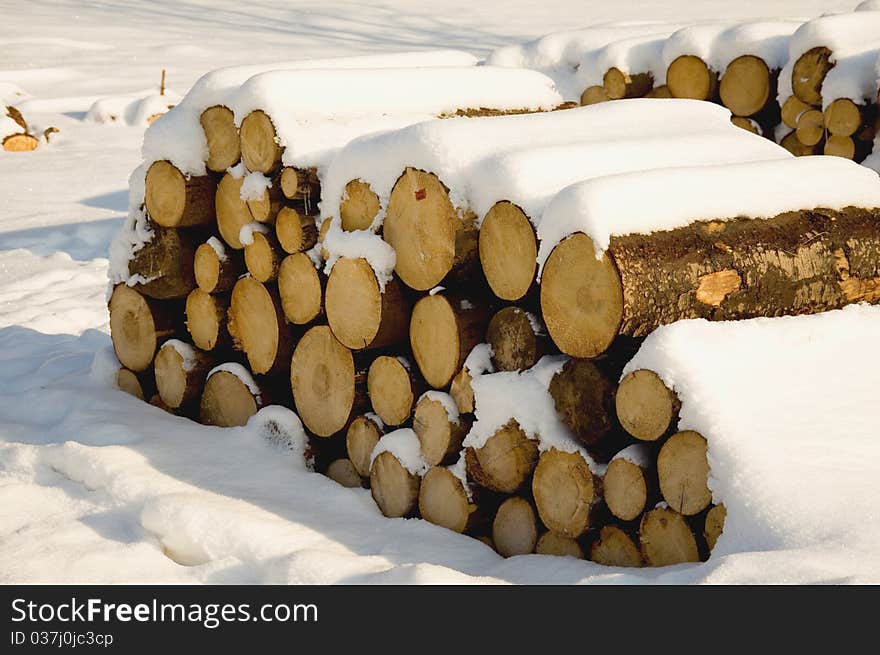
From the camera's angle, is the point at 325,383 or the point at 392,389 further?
the point at 325,383

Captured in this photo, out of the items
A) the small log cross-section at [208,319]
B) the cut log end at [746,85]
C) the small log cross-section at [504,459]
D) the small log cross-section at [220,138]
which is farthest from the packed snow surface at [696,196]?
the cut log end at [746,85]

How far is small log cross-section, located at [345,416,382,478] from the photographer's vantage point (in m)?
3.24

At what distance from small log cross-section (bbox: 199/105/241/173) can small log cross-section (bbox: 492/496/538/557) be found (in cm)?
159

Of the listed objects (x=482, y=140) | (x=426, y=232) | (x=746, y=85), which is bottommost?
(x=426, y=232)

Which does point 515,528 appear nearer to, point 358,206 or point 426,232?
point 426,232

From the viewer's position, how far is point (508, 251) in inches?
108

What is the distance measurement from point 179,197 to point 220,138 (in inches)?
10.7

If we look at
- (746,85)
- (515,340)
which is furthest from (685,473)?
(746,85)

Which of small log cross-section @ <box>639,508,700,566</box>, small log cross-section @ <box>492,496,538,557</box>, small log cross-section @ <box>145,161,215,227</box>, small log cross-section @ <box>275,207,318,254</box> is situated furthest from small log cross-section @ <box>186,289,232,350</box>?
small log cross-section @ <box>639,508,700,566</box>

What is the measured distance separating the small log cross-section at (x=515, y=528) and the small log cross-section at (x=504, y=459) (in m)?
0.05

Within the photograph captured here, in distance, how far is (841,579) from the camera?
6.55 ft
